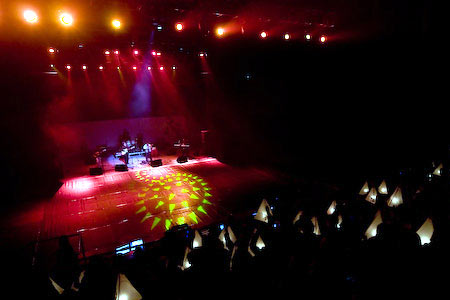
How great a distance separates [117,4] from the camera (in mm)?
5934

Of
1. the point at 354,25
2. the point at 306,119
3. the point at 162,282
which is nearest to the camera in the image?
the point at 162,282

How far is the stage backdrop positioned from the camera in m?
14.8

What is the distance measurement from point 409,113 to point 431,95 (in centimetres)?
85

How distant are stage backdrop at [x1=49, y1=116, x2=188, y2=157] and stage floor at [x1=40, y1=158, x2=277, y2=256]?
4.84 m

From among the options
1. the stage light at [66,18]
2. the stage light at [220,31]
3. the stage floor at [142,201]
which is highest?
the stage light at [220,31]

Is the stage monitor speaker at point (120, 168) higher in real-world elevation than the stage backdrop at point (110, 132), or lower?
lower

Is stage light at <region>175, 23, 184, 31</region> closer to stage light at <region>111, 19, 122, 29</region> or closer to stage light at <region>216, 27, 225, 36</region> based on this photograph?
stage light at <region>216, 27, 225, 36</region>

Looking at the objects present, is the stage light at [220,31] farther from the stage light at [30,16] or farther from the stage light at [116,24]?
the stage light at [30,16]

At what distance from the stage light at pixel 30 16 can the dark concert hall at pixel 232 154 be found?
0.15 ft

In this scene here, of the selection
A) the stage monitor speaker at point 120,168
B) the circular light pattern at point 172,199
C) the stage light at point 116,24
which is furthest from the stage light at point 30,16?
the stage monitor speaker at point 120,168

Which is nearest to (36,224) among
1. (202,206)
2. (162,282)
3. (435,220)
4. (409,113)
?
(202,206)

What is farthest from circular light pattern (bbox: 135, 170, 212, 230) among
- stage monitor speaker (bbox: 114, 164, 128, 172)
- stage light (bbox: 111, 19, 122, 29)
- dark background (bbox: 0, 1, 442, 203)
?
stage light (bbox: 111, 19, 122, 29)

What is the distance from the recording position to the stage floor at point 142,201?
255 inches

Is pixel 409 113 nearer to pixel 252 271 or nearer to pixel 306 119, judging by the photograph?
pixel 306 119
